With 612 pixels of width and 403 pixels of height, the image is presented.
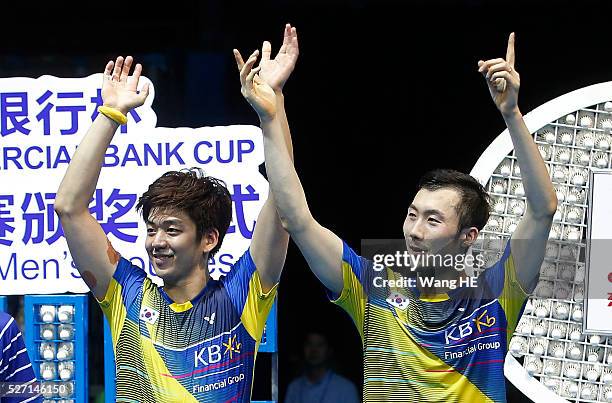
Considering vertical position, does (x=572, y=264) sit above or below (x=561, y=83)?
below

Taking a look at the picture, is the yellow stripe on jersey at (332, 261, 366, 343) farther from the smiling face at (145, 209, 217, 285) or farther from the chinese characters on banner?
the chinese characters on banner

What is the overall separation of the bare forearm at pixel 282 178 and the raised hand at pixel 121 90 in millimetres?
459

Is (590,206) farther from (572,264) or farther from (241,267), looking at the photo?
(241,267)

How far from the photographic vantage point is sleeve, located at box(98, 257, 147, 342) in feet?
12.4

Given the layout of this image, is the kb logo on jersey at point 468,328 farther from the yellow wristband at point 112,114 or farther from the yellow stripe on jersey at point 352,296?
the yellow wristband at point 112,114

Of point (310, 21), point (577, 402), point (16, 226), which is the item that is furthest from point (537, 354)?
point (16, 226)

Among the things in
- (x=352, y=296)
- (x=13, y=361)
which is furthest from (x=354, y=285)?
(x=13, y=361)

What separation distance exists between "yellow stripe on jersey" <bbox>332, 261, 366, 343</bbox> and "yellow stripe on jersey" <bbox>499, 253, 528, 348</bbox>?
1.44 ft

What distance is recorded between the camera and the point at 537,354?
4.30 m

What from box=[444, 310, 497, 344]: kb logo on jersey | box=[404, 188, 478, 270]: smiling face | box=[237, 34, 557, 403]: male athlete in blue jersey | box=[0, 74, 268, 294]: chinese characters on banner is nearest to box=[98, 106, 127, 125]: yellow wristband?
box=[237, 34, 557, 403]: male athlete in blue jersey

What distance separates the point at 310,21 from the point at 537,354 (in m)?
1.56

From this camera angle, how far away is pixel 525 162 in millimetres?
3508

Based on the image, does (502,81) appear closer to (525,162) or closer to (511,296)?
(525,162)

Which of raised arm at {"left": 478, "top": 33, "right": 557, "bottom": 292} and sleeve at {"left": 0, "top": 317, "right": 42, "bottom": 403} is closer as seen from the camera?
raised arm at {"left": 478, "top": 33, "right": 557, "bottom": 292}
